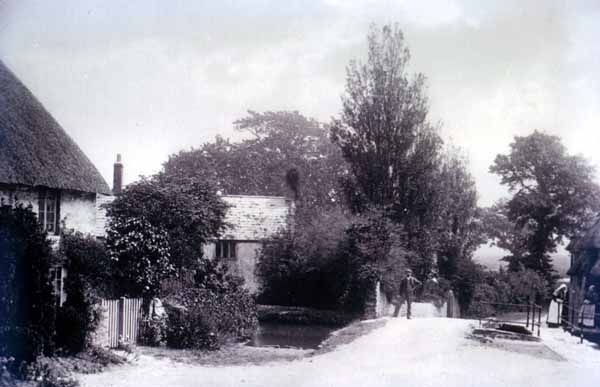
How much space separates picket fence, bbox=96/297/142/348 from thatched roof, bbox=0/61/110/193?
5151 mm

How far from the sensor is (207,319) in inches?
812

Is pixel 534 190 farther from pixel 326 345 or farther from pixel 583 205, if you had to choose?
pixel 326 345

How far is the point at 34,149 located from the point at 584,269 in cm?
2466

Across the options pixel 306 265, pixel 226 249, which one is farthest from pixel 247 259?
pixel 306 265

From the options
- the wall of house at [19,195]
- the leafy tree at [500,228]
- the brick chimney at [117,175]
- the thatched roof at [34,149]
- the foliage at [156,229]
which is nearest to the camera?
the wall of house at [19,195]

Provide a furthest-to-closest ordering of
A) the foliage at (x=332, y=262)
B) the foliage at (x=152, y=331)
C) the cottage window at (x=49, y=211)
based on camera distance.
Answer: the foliage at (x=332, y=262) → the cottage window at (x=49, y=211) → the foliage at (x=152, y=331)

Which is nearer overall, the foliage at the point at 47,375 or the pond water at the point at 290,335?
the foliage at the point at 47,375

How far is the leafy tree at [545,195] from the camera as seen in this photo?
4775cm

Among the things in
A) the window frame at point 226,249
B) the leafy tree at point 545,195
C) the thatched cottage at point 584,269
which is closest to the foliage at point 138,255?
the window frame at point 226,249

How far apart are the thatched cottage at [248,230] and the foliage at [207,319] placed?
1120 cm

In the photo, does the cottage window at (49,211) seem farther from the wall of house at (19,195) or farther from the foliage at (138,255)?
the foliage at (138,255)

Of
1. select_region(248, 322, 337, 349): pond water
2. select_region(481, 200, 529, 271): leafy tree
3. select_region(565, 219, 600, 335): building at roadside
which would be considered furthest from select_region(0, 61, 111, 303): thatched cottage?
select_region(481, 200, 529, 271): leafy tree

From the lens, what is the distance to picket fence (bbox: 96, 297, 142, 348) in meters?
17.6

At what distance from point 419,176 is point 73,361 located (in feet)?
79.4
